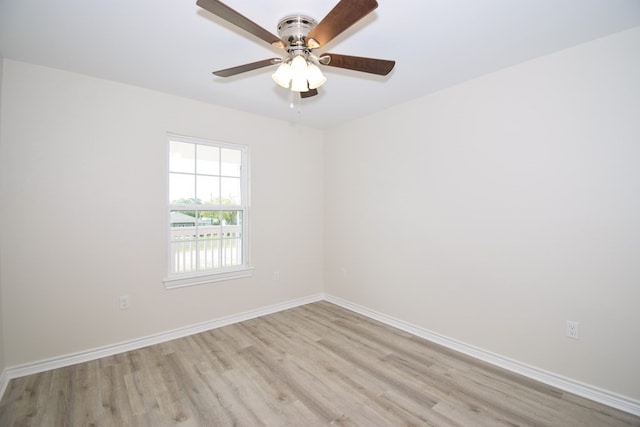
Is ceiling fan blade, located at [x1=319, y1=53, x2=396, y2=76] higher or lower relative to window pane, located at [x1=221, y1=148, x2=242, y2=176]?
higher

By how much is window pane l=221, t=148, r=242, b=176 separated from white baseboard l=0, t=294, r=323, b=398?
1733mm

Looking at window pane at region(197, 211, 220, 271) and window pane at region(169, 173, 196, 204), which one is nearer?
window pane at region(169, 173, 196, 204)

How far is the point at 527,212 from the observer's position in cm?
226

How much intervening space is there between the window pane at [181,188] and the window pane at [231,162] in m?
0.40

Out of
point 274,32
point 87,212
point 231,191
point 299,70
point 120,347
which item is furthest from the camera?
point 231,191

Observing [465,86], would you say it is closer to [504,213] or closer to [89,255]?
[504,213]

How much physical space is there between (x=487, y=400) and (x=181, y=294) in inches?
114

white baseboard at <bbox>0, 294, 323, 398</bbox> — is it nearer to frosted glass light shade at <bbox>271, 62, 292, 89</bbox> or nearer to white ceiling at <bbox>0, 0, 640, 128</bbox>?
white ceiling at <bbox>0, 0, 640, 128</bbox>

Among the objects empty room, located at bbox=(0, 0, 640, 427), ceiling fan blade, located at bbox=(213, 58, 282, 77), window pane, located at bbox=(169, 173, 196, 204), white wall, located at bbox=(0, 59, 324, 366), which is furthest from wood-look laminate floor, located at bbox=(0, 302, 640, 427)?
ceiling fan blade, located at bbox=(213, 58, 282, 77)

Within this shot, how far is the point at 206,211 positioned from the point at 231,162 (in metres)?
0.68

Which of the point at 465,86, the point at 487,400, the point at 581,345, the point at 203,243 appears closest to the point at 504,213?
the point at 581,345

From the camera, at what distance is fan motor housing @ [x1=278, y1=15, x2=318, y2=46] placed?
5.57 feet

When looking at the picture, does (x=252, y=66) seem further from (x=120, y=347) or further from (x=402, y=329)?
(x=402, y=329)

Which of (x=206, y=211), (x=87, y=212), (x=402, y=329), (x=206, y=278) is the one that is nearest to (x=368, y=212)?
(x=402, y=329)
